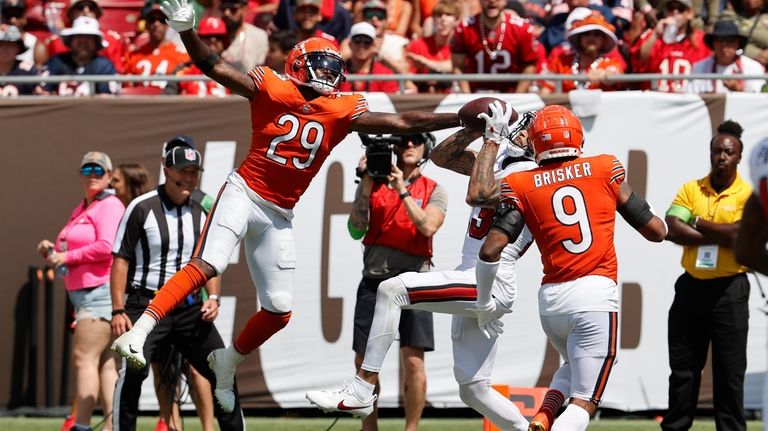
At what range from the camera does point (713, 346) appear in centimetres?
830

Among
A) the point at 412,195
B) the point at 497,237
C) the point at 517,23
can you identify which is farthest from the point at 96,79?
the point at 497,237

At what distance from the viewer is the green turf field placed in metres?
9.46

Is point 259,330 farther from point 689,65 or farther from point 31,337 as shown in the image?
point 689,65

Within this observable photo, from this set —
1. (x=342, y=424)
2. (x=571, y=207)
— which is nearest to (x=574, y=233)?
(x=571, y=207)

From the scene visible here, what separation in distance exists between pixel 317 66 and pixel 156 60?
482 centimetres

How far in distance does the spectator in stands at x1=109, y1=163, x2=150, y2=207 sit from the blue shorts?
698 mm

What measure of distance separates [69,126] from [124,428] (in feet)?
11.4

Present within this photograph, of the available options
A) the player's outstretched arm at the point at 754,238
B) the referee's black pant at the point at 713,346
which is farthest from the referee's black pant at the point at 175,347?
the player's outstretched arm at the point at 754,238

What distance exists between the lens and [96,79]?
992cm

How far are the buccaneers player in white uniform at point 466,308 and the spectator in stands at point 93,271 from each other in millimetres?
2518

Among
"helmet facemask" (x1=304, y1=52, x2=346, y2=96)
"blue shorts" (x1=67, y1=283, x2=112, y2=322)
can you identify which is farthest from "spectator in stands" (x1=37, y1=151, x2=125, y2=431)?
"helmet facemask" (x1=304, y1=52, x2=346, y2=96)

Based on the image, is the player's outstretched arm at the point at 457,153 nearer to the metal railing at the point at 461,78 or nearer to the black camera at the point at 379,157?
the black camera at the point at 379,157

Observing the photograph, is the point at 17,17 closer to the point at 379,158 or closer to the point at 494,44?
the point at 494,44

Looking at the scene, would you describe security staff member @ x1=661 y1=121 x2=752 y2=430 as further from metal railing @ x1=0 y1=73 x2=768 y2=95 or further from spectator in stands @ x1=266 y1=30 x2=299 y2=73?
spectator in stands @ x1=266 y1=30 x2=299 y2=73
